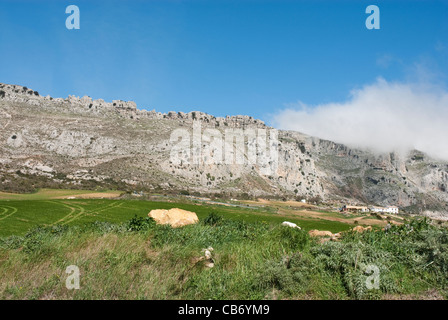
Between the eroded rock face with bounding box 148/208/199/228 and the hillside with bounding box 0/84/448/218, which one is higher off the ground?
the hillside with bounding box 0/84/448/218

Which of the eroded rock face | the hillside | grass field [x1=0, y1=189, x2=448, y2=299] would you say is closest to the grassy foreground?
grass field [x1=0, y1=189, x2=448, y2=299]

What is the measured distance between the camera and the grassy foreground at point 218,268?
8227 mm

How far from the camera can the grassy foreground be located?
823 cm

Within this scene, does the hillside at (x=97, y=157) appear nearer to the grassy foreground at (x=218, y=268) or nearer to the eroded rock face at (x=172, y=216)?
the eroded rock face at (x=172, y=216)

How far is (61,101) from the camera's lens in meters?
168

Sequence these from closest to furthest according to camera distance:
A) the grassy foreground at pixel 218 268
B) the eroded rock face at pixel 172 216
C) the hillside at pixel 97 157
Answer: the grassy foreground at pixel 218 268 → the eroded rock face at pixel 172 216 → the hillside at pixel 97 157

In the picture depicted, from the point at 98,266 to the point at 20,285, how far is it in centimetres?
203

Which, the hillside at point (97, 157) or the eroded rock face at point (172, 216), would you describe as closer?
the eroded rock face at point (172, 216)

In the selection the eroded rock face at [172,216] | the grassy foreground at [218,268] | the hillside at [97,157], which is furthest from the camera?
the hillside at [97,157]

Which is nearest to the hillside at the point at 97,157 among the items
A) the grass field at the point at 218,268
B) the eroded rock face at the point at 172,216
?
the eroded rock face at the point at 172,216

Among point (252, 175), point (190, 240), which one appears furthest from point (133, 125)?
point (190, 240)

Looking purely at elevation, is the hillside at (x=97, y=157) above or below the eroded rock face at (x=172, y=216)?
above

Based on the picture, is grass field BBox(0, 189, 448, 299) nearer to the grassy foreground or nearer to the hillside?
the grassy foreground

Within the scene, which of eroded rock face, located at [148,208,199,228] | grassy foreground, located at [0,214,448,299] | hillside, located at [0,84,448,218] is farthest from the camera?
hillside, located at [0,84,448,218]
